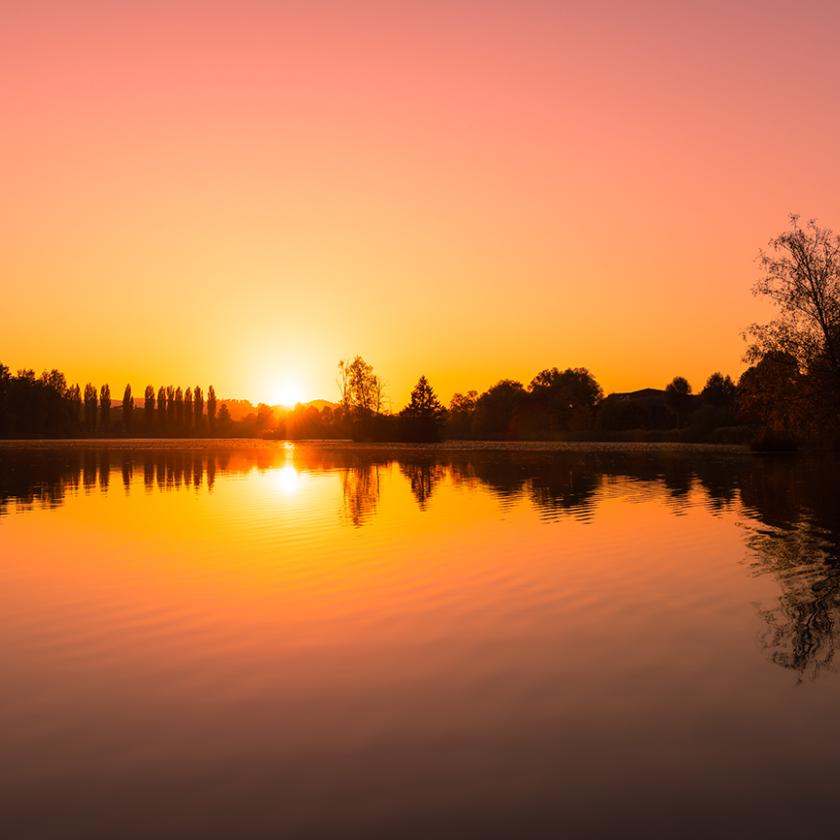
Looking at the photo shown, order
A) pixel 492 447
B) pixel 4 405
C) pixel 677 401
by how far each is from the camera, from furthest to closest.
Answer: pixel 4 405 → pixel 677 401 → pixel 492 447

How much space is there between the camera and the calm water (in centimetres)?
714

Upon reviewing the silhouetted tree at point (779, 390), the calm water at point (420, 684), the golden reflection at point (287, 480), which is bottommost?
the calm water at point (420, 684)

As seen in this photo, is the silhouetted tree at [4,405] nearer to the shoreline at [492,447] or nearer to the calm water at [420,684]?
the shoreline at [492,447]

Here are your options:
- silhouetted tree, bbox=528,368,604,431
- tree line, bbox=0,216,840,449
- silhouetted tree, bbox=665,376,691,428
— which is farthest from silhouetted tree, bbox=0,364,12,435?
silhouetted tree, bbox=665,376,691,428

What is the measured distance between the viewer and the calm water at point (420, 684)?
714 centimetres

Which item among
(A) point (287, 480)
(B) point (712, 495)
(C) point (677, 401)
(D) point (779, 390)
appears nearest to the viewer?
(B) point (712, 495)

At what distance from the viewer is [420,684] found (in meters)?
10.6

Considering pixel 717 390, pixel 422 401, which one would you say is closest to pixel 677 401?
pixel 717 390

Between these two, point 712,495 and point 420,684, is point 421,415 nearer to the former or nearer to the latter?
point 712,495

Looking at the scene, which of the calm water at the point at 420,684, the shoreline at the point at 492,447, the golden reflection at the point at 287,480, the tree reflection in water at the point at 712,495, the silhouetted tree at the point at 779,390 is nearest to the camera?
the calm water at the point at 420,684

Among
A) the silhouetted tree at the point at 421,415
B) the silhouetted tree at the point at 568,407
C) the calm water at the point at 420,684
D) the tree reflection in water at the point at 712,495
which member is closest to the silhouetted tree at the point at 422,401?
the silhouetted tree at the point at 421,415

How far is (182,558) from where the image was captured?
20109 millimetres

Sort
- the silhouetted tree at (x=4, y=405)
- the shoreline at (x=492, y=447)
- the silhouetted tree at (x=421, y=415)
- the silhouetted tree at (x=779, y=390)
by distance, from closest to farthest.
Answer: the silhouetted tree at (x=779, y=390)
the shoreline at (x=492, y=447)
the silhouetted tree at (x=421, y=415)
the silhouetted tree at (x=4, y=405)

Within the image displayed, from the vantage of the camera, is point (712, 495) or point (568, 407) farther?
point (568, 407)
